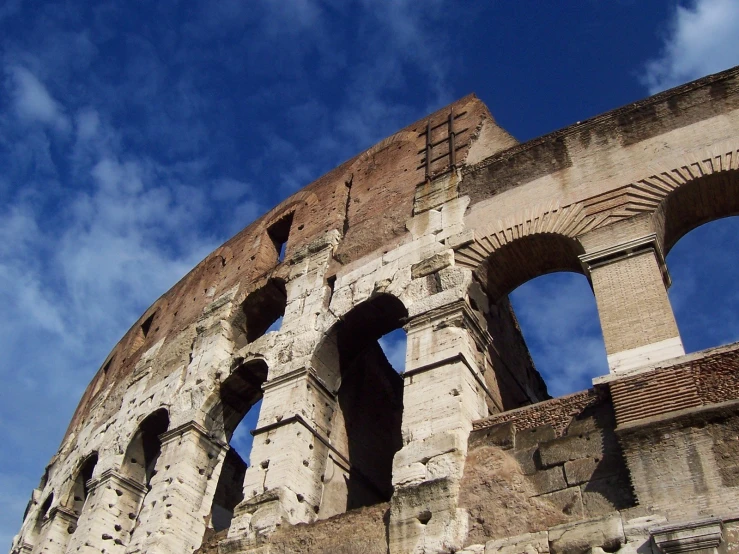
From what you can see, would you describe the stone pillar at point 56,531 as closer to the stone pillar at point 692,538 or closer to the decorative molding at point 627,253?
the decorative molding at point 627,253

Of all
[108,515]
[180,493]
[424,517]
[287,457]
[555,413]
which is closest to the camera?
[424,517]

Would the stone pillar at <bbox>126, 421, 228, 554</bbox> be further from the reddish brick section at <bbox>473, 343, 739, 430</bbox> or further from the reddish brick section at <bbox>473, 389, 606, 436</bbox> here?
the reddish brick section at <bbox>473, 343, 739, 430</bbox>

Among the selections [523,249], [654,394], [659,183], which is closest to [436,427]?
[654,394]

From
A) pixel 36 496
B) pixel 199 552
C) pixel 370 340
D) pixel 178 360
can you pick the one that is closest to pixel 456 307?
pixel 370 340

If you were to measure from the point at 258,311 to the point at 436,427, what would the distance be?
17.4 feet

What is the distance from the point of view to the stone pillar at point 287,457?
7.75 m

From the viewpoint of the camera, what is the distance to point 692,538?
16.3 feet

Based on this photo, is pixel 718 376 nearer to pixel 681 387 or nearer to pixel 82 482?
pixel 681 387

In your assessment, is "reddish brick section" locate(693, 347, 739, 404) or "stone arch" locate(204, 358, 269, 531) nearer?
"reddish brick section" locate(693, 347, 739, 404)

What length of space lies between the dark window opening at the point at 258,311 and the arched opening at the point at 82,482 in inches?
126

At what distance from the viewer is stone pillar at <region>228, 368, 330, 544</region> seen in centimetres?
775

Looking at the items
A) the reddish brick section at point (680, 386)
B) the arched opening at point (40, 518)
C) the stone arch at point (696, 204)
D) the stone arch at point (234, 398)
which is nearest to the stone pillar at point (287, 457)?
the stone arch at point (234, 398)

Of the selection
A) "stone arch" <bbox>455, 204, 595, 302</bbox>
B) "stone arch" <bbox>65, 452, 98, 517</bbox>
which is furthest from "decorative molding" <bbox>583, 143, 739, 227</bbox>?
"stone arch" <bbox>65, 452, 98, 517</bbox>

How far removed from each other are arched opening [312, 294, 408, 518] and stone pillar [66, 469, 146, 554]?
3556 millimetres
